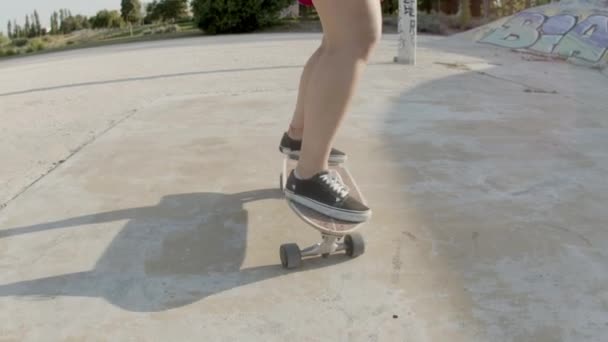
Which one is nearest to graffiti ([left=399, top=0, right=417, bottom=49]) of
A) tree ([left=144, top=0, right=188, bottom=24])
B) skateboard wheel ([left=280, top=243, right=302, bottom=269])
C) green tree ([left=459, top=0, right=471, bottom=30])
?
skateboard wheel ([left=280, top=243, right=302, bottom=269])

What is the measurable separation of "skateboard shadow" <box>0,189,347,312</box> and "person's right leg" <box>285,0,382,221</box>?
7.7 inches

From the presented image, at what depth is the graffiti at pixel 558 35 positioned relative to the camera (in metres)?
7.54

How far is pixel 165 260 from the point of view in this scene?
6.59 feet

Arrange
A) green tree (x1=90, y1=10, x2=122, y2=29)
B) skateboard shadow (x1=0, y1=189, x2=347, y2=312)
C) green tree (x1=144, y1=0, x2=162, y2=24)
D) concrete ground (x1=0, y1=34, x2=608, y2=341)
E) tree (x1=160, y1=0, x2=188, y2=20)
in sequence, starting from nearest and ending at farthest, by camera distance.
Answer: concrete ground (x1=0, y1=34, x2=608, y2=341) → skateboard shadow (x1=0, y1=189, x2=347, y2=312) → tree (x1=160, y1=0, x2=188, y2=20) → green tree (x1=144, y1=0, x2=162, y2=24) → green tree (x1=90, y1=10, x2=122, y2=29)

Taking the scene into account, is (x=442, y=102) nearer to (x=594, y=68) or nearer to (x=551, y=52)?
(x=594, y=68)

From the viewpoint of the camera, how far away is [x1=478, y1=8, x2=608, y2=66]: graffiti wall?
7.49m

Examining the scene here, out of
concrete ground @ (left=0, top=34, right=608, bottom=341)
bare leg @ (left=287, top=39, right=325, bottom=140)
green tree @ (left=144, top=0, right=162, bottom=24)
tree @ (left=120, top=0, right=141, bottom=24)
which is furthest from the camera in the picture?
green tree @ (left=144, top=0, right=162, bottom=24)

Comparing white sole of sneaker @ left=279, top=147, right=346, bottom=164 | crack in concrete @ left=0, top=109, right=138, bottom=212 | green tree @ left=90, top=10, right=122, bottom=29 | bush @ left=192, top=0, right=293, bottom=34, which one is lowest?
crack in concrete @ left=0, top=109, right=138, bottom=212

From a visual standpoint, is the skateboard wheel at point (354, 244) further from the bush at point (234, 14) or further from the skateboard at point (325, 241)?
the bush at point (234, 14)

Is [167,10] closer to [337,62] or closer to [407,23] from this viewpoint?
[407,23]

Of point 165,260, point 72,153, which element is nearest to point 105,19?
point 72,153

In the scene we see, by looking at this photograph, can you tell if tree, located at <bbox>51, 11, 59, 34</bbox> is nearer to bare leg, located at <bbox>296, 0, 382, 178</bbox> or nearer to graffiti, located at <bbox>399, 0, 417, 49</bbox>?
graffiti, located at <bbox>399, 0, 417, 49</bbox>

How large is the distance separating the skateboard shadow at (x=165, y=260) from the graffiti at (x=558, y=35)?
6174 millimetres

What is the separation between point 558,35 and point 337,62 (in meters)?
7.43
